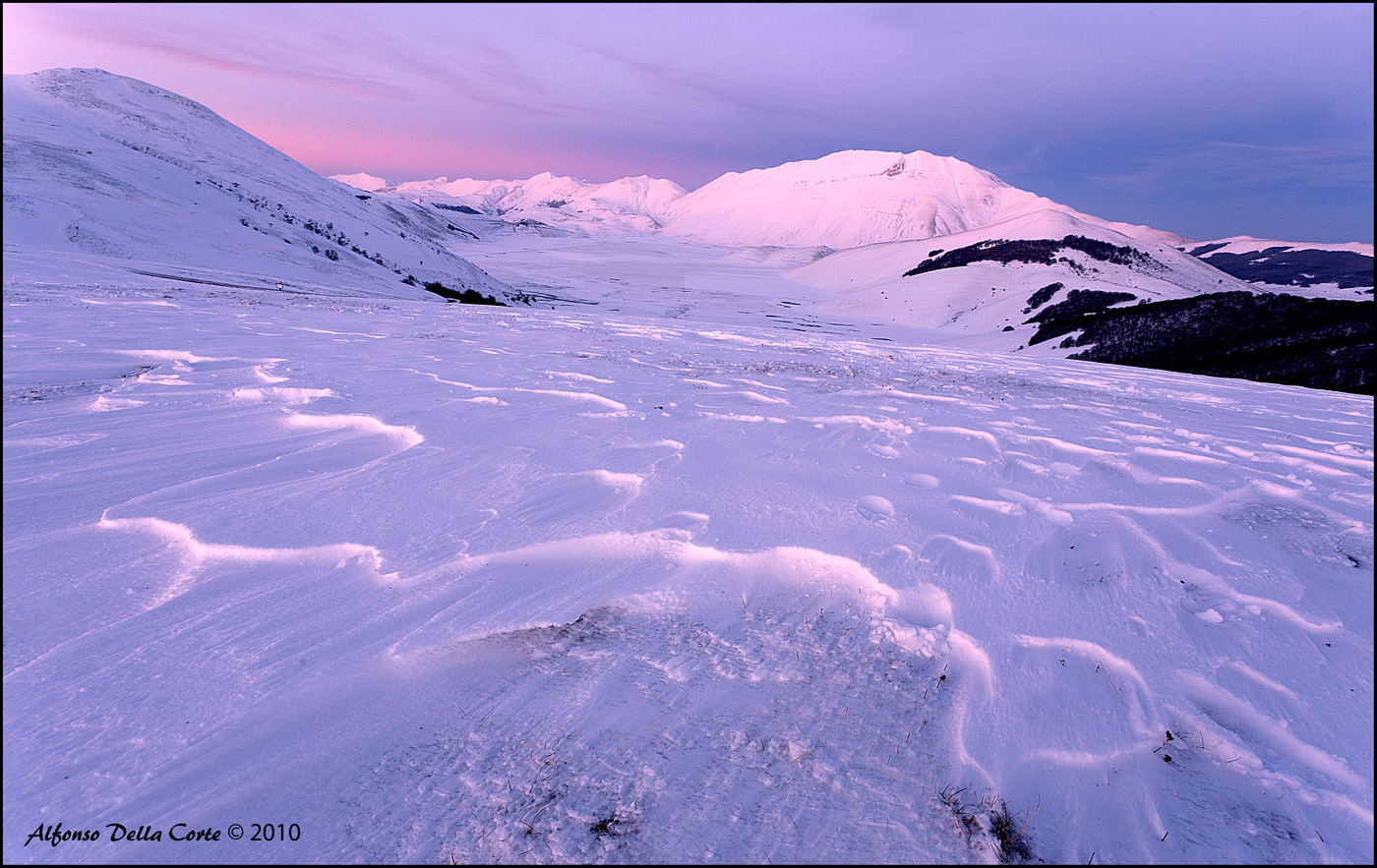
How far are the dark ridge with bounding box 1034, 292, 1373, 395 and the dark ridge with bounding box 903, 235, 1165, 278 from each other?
1766cm

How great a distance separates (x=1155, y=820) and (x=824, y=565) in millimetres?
1301

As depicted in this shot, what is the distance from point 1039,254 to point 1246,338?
23.2 meters

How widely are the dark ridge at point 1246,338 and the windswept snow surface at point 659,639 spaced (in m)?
9.92

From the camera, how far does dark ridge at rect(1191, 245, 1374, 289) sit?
5097cm

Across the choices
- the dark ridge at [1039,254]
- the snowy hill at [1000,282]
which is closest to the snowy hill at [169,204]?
the snowy hill at [1000,282]

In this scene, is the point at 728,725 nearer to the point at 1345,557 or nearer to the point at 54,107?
the point at 1345,557

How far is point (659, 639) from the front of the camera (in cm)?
208

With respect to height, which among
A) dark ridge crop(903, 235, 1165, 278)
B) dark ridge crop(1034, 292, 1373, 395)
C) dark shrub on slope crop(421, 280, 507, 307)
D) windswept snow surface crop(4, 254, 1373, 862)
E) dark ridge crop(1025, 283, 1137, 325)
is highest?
dark ridge crop(903, 235, 1165, 278)

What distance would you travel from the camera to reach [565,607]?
2195 millimetres

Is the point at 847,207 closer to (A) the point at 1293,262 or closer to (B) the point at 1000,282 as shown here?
(A) the point at 1293,262

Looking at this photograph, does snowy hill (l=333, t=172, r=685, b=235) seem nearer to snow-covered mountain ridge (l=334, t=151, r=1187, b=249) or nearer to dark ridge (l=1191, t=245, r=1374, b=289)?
snow-covered mountain ridge (l=334, t=151, r=1187, b=249)

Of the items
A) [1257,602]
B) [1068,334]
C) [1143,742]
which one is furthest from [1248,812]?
[1068,334]

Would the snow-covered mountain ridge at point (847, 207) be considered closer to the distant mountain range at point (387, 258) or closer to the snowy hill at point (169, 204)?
the distant mountain range at point (387, 258)

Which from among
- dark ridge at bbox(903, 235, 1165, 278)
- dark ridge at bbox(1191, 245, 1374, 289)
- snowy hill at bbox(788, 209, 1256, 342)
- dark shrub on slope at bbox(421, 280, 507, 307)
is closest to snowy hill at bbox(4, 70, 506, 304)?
dark shrub on slope at bbox(421, 280, 507, 307)
